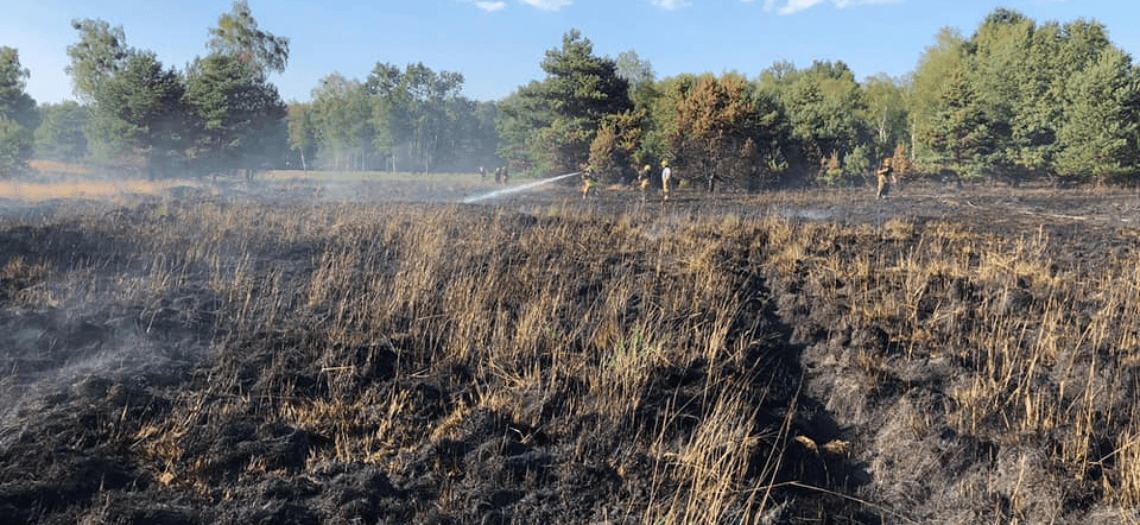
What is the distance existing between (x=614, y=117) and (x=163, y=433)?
26.8 metres

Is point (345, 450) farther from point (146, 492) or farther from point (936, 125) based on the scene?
point (936, 125)

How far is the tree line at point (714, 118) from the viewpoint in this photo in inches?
1078

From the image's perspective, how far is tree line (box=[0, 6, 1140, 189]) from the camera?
27375 mm

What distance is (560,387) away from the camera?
15.9 ft

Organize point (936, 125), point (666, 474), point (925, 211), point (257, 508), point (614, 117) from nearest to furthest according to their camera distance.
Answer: point (257, 508), point (666, 474), point (925, 211), point (614, 117), point (936, 125)

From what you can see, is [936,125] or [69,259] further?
[936,125]

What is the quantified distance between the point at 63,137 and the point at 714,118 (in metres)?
56.4

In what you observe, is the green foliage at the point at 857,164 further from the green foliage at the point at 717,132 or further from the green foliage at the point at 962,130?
the green foliage at the point at 717,132

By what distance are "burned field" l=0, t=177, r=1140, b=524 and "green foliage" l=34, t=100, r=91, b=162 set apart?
54.6 metres

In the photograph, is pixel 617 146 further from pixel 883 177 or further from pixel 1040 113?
pixel 1040 113

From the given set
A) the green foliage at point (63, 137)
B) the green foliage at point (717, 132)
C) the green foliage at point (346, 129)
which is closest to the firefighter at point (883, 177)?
the green foliage at point (717, 132)

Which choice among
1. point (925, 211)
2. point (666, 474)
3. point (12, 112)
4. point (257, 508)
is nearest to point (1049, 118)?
point (925, 211)

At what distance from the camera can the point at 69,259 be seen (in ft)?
27.4

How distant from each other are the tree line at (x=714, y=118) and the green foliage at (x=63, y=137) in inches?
412
